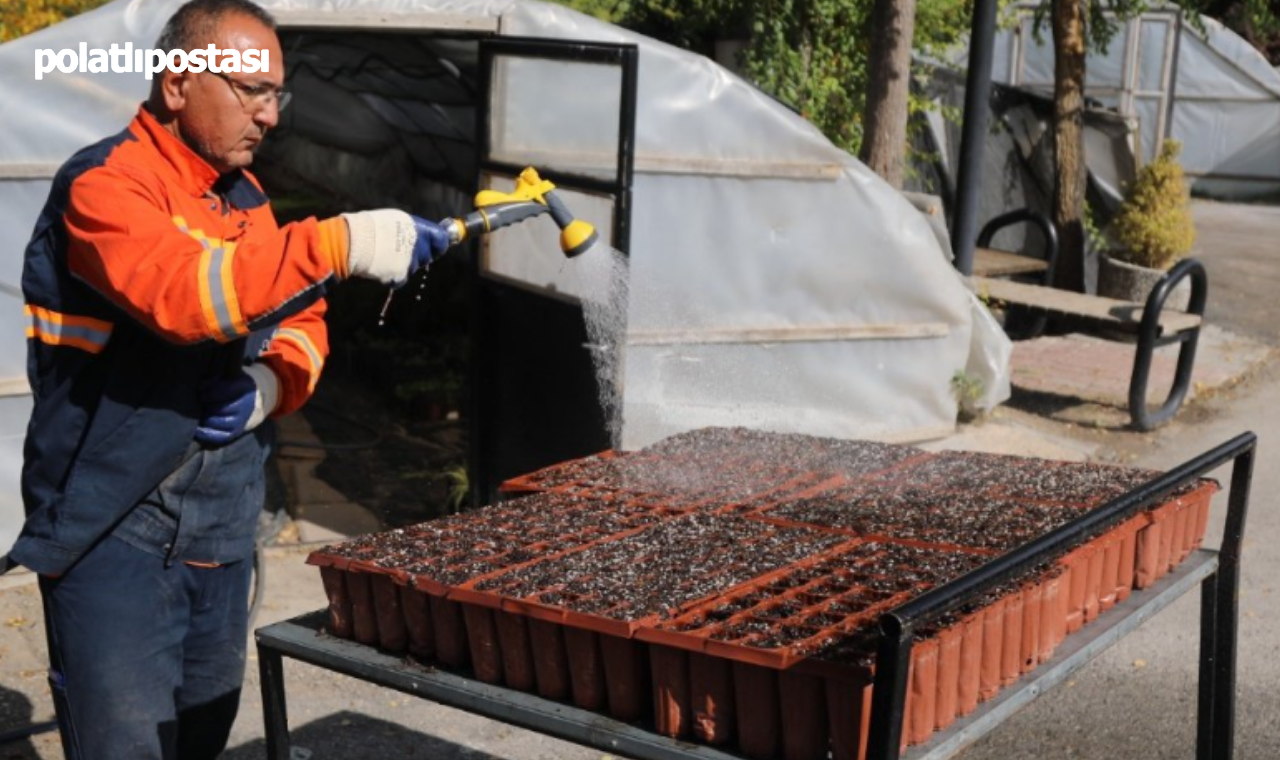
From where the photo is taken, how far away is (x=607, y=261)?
625 cm

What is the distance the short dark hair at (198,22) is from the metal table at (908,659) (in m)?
1.25

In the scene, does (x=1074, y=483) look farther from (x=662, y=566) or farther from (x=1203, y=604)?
(x=662, y=566)

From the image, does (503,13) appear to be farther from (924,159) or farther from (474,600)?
(924,159)

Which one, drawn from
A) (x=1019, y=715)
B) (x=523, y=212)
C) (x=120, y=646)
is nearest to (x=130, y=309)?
(x=120, y=646)

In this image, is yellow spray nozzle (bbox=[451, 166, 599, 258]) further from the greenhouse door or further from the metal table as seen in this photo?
the greenhouse door

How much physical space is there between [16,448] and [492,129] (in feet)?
7.84

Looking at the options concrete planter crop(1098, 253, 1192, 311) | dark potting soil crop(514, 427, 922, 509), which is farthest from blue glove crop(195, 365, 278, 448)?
concrete planter crop(1098, 253, 1192, 311)

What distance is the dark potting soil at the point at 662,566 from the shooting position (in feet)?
10.3

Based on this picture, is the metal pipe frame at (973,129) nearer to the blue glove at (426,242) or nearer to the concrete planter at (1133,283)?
the concrete planter at (1133,283)

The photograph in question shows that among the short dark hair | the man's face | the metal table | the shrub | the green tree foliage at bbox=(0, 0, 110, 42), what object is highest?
the green tree foliage at bbox=(0, 0, 110, 42)

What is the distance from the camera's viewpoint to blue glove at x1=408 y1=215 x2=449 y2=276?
2.97 metres

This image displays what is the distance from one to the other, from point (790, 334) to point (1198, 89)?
1486 cm

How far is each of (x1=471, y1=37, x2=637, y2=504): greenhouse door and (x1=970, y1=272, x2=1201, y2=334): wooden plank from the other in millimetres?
3660

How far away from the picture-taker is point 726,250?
7332 millimetres
